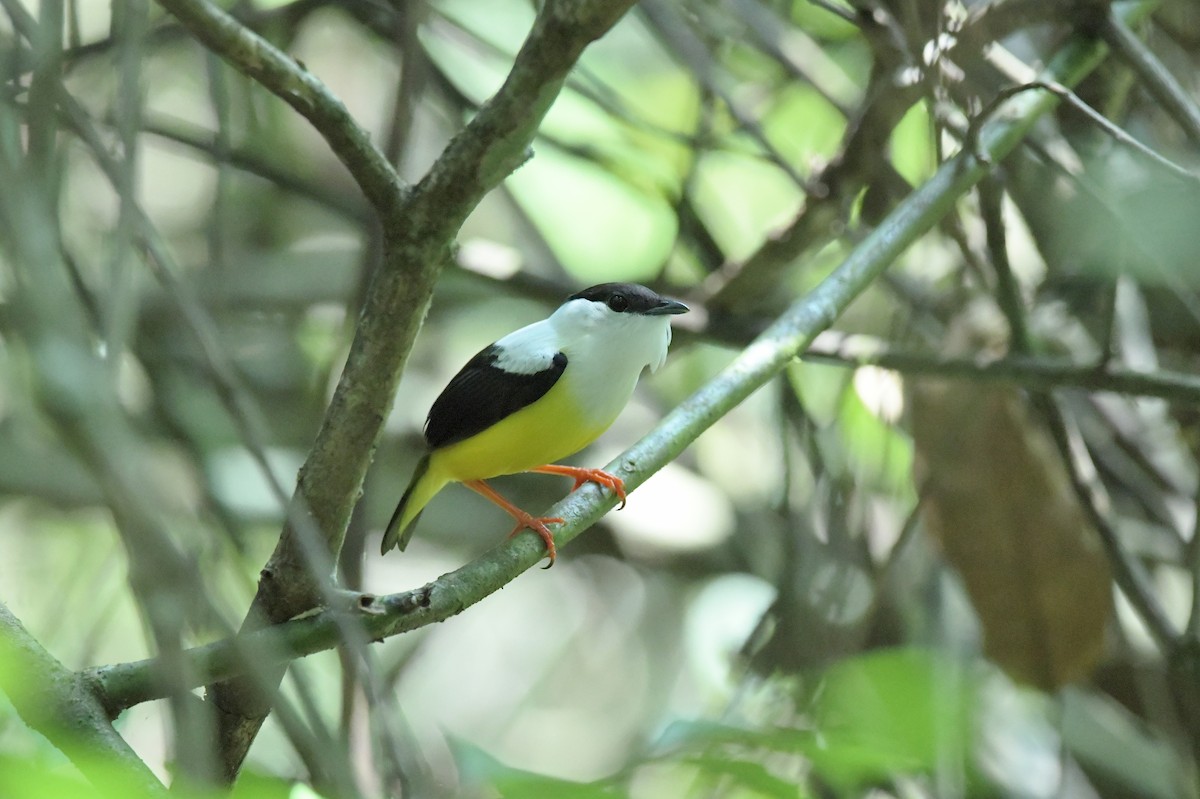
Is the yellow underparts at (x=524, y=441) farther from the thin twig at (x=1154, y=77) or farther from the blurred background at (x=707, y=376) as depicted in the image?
the thin twig at (x=1154, y=77)

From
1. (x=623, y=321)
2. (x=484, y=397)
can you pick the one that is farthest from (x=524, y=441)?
(x=623, y=321)

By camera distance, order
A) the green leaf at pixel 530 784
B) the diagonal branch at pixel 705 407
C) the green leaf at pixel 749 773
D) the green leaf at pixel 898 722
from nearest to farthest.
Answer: the green leaf at pixel 530 784 < the green leaf at pixel 749 773 < the green leaf at pixel 898 722 < the diagonal branch at pixel 705 407

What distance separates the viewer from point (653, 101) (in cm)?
627

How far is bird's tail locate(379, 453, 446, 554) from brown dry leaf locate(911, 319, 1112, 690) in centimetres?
144

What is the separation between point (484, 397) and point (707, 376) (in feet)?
8.58

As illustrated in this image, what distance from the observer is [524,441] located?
3219 mm

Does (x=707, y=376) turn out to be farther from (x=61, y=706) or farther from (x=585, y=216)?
(x=61, y=706)

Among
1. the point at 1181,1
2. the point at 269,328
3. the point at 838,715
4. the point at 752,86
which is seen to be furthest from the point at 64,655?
the point at 1181,1

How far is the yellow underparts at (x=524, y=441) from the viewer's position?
10.4ft

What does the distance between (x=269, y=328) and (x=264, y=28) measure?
1.49 m

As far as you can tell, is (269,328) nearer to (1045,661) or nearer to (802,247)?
(802,247)

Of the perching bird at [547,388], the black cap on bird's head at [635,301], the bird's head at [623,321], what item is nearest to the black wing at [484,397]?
the perching bird at [547,388]

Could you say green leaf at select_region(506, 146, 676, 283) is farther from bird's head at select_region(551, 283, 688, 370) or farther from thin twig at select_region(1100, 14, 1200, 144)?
thin twig at select_region(1100, 14, 1200, 144)

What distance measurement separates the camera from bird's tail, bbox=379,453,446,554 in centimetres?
342
